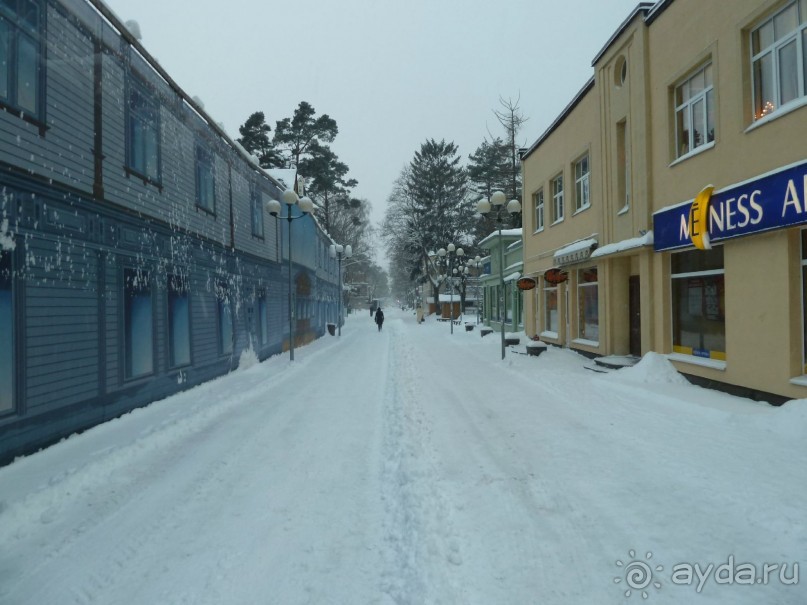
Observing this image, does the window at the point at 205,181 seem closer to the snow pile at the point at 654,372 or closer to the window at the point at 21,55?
the window at the point at 21,55

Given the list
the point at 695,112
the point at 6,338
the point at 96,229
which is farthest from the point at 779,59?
the point at 6,338

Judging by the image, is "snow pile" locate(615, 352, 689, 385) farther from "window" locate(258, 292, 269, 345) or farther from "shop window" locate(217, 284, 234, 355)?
"window" locate(258, 292, 269, 345)

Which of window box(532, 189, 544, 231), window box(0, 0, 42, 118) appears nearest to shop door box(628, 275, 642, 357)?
window box(532, 189, 544, 231)

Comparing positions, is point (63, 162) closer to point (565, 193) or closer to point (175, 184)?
point (175, 184)

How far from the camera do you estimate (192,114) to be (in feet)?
37.7

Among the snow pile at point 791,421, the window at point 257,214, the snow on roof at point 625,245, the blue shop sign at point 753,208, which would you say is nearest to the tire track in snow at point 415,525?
the snow pile at point 791,421

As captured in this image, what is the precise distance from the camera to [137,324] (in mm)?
8578

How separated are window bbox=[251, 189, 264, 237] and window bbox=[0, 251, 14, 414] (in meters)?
10.6

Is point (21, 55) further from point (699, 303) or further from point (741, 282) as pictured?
point (699, 303)

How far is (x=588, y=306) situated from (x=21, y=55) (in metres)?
14.3

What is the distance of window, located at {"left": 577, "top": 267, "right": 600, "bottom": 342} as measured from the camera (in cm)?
1400

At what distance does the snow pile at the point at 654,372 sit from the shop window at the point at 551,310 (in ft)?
23.3

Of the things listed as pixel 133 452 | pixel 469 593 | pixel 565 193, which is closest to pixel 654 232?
pixel 565 193

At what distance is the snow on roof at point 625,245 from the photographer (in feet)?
33.7
